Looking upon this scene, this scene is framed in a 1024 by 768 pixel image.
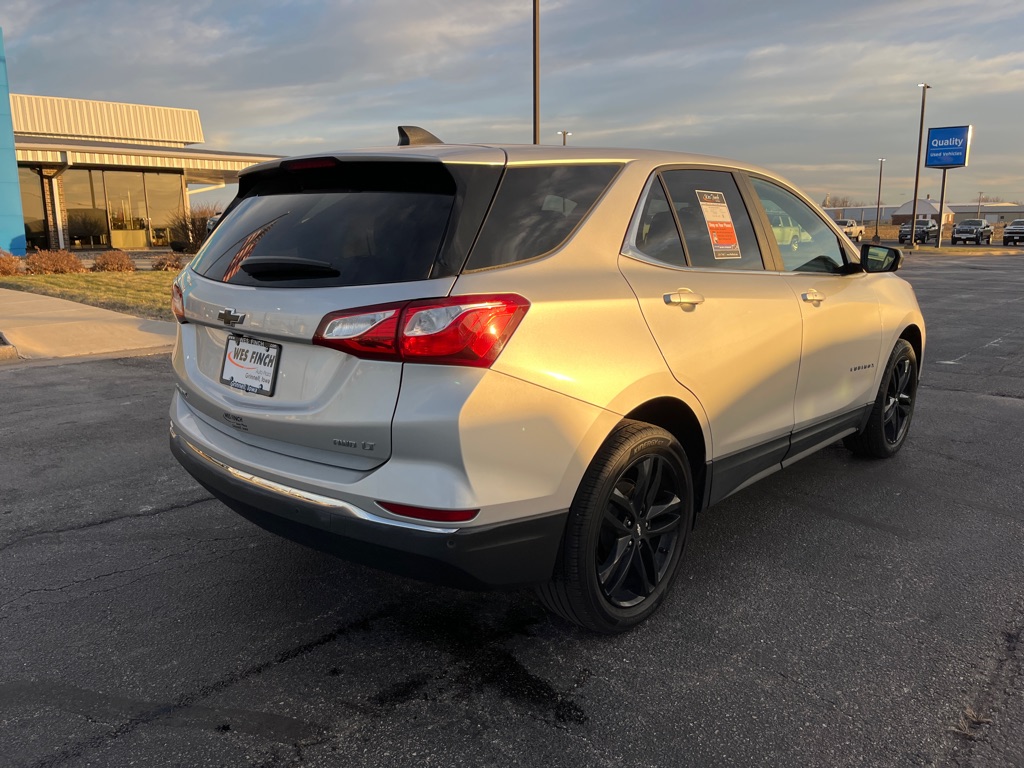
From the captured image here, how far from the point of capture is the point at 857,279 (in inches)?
169

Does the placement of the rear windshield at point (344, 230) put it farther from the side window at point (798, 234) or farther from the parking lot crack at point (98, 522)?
the side window at point (798, 234)

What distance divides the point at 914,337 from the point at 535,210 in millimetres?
3637

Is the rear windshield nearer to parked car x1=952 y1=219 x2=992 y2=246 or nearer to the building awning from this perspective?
the building awning

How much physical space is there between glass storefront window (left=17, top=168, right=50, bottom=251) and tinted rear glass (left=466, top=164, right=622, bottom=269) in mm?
31003

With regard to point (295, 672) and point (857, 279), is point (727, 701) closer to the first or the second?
point (295, 672)

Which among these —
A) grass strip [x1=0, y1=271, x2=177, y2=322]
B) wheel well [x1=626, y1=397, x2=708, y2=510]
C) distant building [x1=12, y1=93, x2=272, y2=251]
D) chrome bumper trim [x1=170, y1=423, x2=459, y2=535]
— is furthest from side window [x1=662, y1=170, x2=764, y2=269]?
distant building [x1=12, y1=93, x2=272, y2=251]

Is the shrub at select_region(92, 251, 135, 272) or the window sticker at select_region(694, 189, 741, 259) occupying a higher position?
the window sticker at select_region(694, 189, 741, 259)

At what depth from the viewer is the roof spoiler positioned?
3.15 m

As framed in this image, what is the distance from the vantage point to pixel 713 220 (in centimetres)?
336

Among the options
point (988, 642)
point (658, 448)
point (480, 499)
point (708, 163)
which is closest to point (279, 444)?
point (480, 499)

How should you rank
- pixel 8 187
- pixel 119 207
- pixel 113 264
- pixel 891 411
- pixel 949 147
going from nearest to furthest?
1. pixel 891 411
2. pixel 113 264
3. pixel 8 187
4. pixel 119 207
5. pixel 949 147

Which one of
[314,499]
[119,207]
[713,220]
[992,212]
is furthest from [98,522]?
[992,212]

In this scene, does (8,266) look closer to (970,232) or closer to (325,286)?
(325,286)

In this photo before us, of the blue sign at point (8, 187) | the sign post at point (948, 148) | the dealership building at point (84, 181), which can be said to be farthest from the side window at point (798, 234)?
the sign post at point (948, 148)
